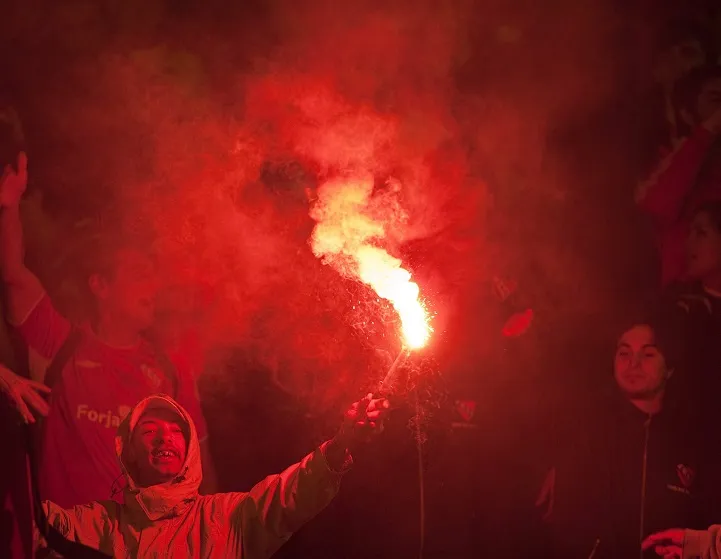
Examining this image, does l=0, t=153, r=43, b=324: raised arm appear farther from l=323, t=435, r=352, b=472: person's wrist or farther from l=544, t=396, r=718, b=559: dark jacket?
l=544, t=396, r=718, b=559: dark jacket

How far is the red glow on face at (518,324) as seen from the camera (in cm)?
393

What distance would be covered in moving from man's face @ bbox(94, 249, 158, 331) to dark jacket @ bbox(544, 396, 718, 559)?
2.31 m

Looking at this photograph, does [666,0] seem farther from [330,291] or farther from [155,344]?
[155,344]

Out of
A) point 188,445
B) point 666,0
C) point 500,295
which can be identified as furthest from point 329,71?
point 188,445

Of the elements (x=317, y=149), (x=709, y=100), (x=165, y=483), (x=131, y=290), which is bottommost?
(x=165, y=483)

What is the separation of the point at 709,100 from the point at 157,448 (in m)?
3.42

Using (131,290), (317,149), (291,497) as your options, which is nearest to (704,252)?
(317,149)

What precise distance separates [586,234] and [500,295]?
57cm

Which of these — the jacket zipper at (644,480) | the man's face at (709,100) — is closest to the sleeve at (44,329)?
the jacket zipper at (644,480)

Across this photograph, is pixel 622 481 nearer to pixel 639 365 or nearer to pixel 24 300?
pixel 639 365

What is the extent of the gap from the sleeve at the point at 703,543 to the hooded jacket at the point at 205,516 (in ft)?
5.81

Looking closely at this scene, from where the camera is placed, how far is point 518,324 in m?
3.93

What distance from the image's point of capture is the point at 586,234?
13.1ft

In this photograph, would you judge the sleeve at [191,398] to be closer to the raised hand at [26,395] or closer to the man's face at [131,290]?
the man's face at [131,290]
